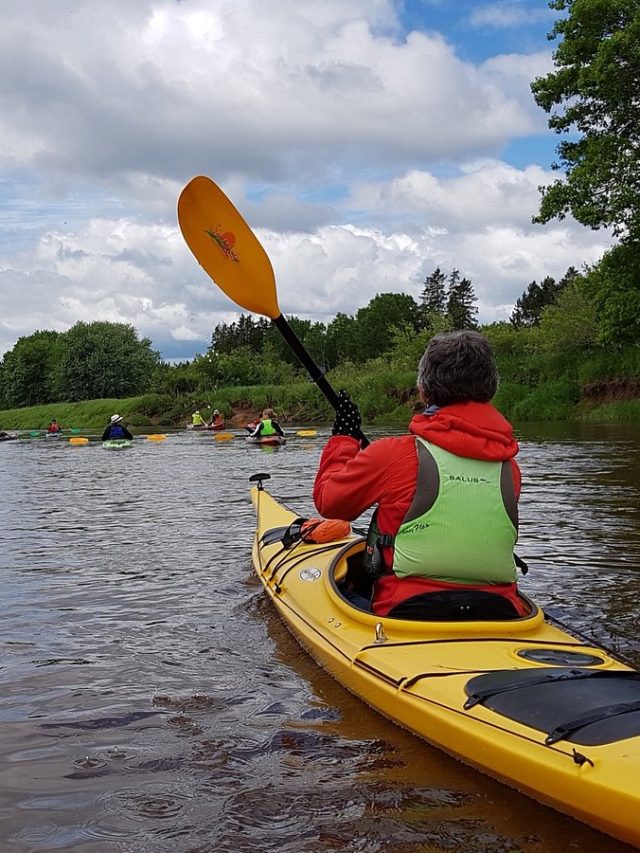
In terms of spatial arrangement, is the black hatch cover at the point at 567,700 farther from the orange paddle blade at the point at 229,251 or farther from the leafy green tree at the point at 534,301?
the leafy green tree at the point at 534,301

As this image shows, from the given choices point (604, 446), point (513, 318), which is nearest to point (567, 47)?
point (604, 446)

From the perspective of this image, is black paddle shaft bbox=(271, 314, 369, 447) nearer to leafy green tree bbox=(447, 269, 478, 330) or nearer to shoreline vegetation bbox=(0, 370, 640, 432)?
shoreline vegetation bbox=(0, 370, 640, 432)

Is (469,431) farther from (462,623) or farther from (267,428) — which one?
(267,428)

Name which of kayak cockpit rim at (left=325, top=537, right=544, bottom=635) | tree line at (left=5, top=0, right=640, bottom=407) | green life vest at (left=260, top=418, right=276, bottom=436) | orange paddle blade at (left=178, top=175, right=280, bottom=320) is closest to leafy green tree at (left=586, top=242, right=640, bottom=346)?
tree line at (left=5, top=0, right=640, bottom=407)

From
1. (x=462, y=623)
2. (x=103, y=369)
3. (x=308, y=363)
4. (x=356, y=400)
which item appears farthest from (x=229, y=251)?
(x=103, y=369)

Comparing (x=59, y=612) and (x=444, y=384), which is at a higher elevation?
(x=444, y=384)

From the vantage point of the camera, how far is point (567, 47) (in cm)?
1722

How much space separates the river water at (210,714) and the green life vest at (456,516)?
680 mm

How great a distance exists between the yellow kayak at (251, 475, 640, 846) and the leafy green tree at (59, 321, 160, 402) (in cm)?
5769

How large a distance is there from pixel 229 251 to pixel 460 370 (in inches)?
135

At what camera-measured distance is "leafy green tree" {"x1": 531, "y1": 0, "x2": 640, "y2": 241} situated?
16172mm

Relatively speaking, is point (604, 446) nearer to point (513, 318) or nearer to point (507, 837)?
point (507, 837)

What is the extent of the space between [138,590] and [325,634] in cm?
236

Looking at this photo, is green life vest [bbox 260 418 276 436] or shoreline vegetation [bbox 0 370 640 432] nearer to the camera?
green life vest [bbox 260 418 276 436]
